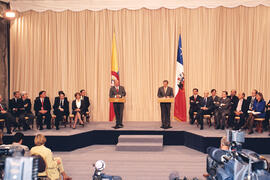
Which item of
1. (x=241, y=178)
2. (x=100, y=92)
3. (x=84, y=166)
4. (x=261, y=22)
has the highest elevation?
(x=261, y=22)

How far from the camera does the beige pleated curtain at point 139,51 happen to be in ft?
34.5

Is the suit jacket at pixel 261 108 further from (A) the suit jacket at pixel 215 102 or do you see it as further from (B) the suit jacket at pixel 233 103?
(A) the suit jacket at pixel 215 102

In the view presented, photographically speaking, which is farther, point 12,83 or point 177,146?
point 12,83

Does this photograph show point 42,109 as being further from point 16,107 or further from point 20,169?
point 20,169

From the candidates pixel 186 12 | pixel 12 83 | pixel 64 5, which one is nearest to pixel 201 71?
pixel 186 12

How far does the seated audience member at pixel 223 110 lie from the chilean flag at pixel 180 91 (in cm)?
192

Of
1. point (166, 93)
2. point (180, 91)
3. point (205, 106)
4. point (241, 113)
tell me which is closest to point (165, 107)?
point (166, 93)

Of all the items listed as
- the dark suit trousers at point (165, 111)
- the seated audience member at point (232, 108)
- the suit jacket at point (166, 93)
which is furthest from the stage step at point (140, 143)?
the seated audience member at point (232, 108)

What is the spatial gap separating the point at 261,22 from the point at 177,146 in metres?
5.38

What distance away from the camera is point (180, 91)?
34.1 feet

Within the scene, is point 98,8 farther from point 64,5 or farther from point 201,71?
point 201,71

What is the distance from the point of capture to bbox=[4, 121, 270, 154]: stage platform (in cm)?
748

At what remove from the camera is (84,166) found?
652 cm

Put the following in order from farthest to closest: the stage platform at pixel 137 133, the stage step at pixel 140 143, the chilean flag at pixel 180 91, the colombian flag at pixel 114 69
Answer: the colombian flag at pixel 114 69, the chilean flag at pixel 180 91, the stage step at pixel 140 143, the stage platform at pixel 137 133
